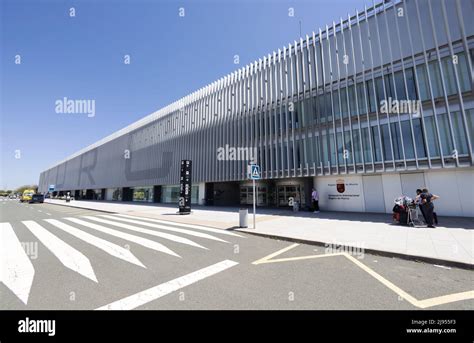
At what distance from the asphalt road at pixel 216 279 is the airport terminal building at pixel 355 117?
36.1ft

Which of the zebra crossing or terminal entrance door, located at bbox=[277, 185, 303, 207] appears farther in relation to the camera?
terminal entrance door, located at bbox=[277, 185, 303, 207]

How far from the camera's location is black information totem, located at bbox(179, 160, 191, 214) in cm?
1659

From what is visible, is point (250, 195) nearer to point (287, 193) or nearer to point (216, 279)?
point (287, 193)

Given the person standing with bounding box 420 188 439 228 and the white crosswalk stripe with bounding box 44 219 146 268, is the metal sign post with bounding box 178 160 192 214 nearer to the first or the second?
the white crosswalk stripe with bounding box 44 219 146 268

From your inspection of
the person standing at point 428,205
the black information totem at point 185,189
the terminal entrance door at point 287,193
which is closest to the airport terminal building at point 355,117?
the terminal entrance door at point 287,193

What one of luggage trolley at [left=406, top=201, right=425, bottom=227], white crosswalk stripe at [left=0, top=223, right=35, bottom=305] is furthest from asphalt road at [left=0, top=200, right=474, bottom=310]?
luggage trolley at [left=406, top=201, right=425, bottom=227]

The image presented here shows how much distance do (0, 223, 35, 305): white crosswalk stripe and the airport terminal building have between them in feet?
54.3

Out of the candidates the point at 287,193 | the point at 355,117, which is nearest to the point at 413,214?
the point at 355,117

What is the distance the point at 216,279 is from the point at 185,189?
1335cm

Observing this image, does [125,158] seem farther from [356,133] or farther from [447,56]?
[447,56]

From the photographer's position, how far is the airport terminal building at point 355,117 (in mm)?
12128

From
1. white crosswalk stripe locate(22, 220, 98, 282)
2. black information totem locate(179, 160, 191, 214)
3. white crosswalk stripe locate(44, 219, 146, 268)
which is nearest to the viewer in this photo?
white crosswalk stripe locate(22, 220, 98, 282)

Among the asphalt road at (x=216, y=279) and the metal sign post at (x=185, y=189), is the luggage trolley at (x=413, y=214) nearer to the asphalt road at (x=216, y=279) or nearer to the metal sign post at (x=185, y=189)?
the asphalt road at (x=216, y=279)
